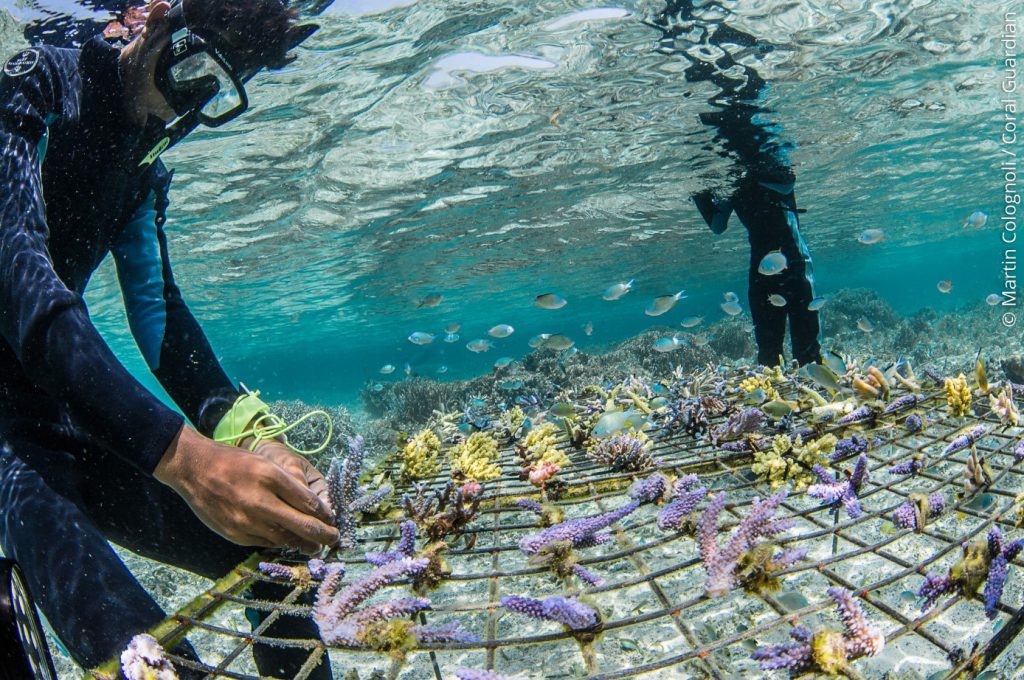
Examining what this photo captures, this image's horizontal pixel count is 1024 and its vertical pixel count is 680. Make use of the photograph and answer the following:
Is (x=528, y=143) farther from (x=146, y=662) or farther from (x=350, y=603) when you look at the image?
(x=146, y=662)

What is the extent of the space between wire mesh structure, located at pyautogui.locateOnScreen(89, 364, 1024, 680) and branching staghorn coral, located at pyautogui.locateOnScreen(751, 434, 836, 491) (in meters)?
0.10

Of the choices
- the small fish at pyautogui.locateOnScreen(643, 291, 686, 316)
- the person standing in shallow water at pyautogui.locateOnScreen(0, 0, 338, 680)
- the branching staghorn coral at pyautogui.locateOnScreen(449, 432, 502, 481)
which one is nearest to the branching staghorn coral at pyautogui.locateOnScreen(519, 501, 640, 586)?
the person standing in shallow water at pyautogui.locateOnScreen(0, 0, 338, 680)

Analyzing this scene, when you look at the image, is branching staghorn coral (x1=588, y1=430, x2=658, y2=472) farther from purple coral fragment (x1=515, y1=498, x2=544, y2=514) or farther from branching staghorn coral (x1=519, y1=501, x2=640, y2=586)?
branching staghorn coral (x1=519, y1=501, x2=640, y2=586)

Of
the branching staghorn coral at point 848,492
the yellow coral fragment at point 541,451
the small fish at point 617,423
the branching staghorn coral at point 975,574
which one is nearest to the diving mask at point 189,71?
the yellow coral fragment at point 541,451

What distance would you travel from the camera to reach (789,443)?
11.8ft

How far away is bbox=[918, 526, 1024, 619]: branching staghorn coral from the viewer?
1.84 meters

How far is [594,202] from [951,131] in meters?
12.5

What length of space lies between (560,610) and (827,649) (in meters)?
0.81

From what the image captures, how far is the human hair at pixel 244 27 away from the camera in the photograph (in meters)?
3.31

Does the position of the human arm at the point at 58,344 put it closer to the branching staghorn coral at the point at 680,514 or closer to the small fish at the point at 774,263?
the branching staghorn coral at the point at 680,514

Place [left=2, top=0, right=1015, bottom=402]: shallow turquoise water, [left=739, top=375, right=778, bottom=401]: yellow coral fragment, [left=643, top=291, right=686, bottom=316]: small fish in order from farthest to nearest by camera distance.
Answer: [left=643, top=291, right=686, bottom=316]: small fish → [left=2, top=0, right=1015, bottom=402]: shallow turquoise water → [left=739, top=375, right=778, bottom=401]: yellow coral fragment

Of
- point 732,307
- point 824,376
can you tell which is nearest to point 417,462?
point 824,376

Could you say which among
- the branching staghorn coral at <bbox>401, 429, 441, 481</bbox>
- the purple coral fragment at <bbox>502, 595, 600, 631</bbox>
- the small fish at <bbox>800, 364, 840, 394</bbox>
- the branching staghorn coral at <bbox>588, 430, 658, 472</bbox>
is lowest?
the branching staghorn coral at <bbox>401, 429, 441, 481</bbox>

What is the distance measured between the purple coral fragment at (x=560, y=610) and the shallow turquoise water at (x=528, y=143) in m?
9.32
